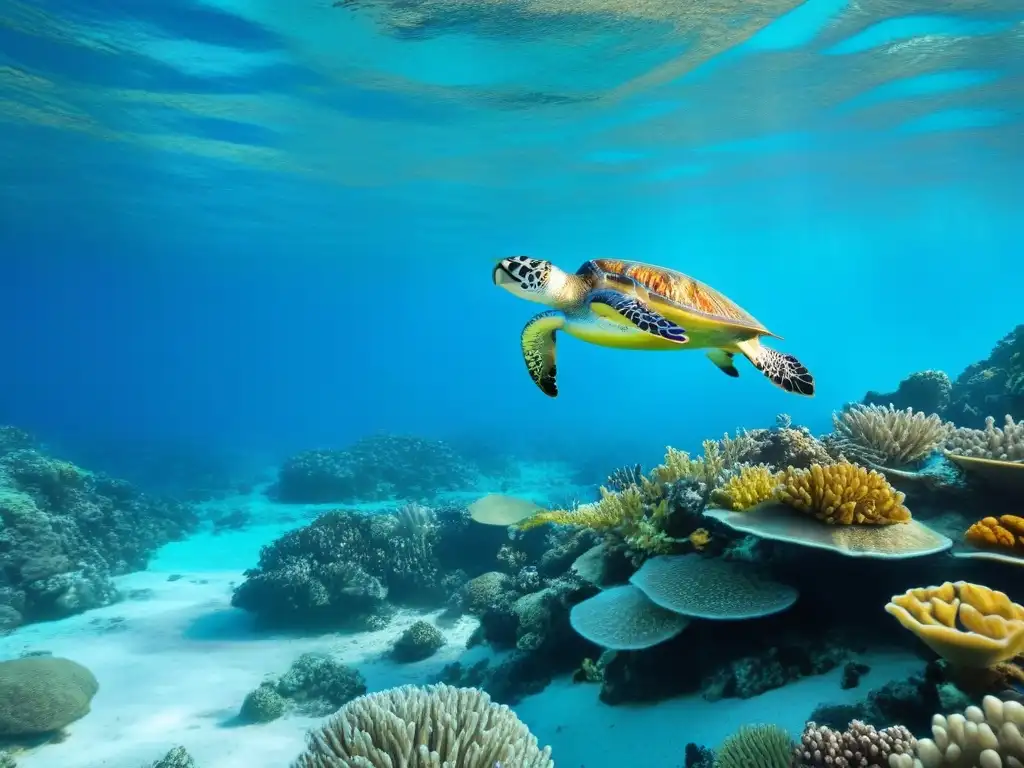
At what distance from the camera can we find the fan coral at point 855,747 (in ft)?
8.29

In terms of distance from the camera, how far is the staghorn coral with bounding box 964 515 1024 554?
3.57m

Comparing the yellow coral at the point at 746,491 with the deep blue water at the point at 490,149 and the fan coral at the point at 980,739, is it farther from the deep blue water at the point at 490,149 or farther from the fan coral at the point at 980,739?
the deep blue water at the point at 490,149

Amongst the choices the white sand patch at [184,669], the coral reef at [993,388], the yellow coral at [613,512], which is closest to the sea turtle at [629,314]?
the yellow coral at [613,512]

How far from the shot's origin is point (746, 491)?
15.5 ft

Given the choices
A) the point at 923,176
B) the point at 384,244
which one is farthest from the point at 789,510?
the point at 384,244

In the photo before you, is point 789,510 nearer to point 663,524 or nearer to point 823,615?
point 823,615

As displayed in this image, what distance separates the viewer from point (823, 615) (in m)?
4.33

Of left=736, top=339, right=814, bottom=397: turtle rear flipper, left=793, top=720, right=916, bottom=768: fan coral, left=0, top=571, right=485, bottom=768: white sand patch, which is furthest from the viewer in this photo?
left=0, top=571, right=485, bottom=768: white sand patch

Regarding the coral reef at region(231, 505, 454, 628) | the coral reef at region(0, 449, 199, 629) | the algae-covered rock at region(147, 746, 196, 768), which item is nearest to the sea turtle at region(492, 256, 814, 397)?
the algae-covered rock at region(147, 746, 196, 768)

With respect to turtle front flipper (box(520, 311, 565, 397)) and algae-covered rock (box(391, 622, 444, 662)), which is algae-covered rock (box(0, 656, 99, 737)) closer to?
algae-covered rock (box(391, 622, 444, 662))

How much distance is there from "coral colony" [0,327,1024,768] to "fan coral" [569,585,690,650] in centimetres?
2

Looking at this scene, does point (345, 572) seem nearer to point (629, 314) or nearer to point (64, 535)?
point (64, 535)

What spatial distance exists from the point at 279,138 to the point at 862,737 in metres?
25.6

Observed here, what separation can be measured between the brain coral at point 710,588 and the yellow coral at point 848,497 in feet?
2.15
